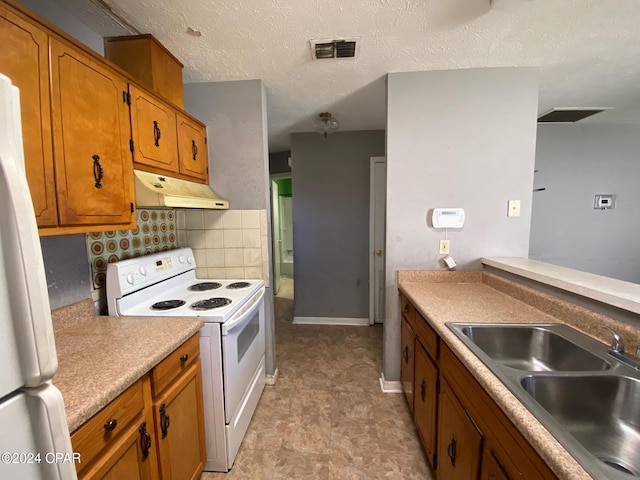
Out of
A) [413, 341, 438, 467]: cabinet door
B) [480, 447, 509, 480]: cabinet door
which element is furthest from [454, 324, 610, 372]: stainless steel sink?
[480, 447, 509, 480]: cabinet door

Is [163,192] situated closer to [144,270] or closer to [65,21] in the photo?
[144,270]

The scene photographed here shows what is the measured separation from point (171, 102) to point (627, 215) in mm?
4526

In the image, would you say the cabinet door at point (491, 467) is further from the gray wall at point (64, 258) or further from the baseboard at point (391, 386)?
the gray wall at point (64, 258)

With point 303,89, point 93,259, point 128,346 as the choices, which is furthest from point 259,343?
point 303,89

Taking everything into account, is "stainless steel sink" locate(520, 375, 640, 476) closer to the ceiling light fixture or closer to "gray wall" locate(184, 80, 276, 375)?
"gray wall" locate(184, 80, 276, 375)

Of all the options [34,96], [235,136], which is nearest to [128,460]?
[34,96]

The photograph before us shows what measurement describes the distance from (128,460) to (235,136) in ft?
6.43

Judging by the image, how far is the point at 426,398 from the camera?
148 centimetres

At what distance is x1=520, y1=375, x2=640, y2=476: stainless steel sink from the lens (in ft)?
2.70

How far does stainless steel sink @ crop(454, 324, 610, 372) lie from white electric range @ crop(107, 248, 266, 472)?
119cm

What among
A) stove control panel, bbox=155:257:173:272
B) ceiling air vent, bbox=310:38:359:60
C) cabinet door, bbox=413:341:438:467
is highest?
ceiling air vent, bbox=310:38:359:60

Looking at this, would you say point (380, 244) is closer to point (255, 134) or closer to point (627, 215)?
point (255, 134)

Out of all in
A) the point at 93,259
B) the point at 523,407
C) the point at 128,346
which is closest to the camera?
the point at 523,407

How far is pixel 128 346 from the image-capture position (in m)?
1.08
